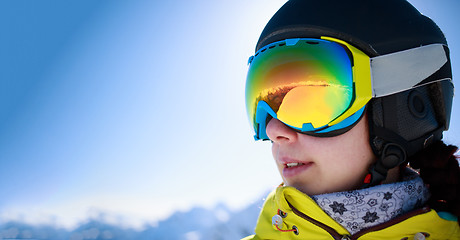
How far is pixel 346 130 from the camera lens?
171cm

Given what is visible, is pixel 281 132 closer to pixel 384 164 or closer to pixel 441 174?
pixel 384 164

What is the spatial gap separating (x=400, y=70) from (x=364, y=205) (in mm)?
743

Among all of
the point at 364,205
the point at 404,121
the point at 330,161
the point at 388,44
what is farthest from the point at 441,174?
the point at 388,44

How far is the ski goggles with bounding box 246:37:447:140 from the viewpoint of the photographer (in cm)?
171

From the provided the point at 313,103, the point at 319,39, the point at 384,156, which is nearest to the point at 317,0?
the point at 319,39

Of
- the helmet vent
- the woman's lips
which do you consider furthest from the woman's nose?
the helmet vent

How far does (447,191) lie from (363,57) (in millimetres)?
800

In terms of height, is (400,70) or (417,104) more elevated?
(400,70)

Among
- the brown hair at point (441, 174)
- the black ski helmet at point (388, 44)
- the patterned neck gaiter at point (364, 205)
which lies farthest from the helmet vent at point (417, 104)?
the patterned neck gaiter at point (364, 205)

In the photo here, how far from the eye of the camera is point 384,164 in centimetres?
171

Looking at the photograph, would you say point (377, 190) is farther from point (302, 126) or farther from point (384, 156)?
point (302, 126)

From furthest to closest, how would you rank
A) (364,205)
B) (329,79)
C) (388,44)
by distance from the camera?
(388,44)
(329,79)
(364,205)

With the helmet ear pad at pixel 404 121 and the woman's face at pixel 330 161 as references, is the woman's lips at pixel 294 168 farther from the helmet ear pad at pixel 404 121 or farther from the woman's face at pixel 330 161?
the helmet ear pad at pixel 404 121

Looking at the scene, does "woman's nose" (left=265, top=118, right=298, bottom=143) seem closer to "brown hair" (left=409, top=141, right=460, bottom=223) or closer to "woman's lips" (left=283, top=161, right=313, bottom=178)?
"woman's lips" (left=283, top=161, right=313, bottom=178)
